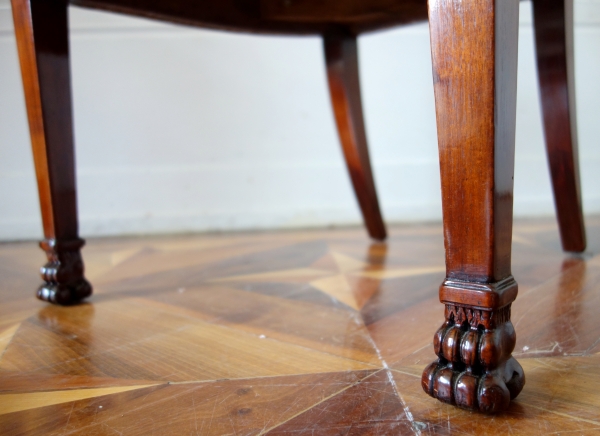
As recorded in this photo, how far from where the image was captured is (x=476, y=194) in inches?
12.9

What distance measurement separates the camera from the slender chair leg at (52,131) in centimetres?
58

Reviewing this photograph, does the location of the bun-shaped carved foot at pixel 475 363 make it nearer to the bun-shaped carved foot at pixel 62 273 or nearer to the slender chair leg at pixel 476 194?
the slender chair leg at pixel 476 194

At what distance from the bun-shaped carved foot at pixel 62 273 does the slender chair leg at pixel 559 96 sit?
0.64 metres

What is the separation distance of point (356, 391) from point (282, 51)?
3.46ft

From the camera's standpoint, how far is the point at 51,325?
21.4 inches

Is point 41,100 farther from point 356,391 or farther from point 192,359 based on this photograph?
point 356,391

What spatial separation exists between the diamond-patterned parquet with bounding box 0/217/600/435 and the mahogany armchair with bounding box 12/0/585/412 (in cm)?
4

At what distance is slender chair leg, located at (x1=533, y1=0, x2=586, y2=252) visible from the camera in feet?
2.30

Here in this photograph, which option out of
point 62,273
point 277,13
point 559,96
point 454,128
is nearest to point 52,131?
point 62,273

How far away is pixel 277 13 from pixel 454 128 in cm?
51

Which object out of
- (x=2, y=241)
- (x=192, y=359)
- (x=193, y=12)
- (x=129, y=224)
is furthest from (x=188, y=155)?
(x=192, y=359)

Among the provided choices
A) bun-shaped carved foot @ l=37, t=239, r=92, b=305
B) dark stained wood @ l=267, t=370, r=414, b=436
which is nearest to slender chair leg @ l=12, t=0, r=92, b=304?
bun-shaped carved foot @ l=37, t=239, r=92, b=305

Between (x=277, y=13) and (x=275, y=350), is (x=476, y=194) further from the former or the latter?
(x=277, y=13)

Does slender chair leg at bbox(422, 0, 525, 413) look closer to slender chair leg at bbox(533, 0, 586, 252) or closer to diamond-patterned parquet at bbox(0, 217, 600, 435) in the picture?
diamond-patterned parquet at bbox(0, 217, 600, 435)
